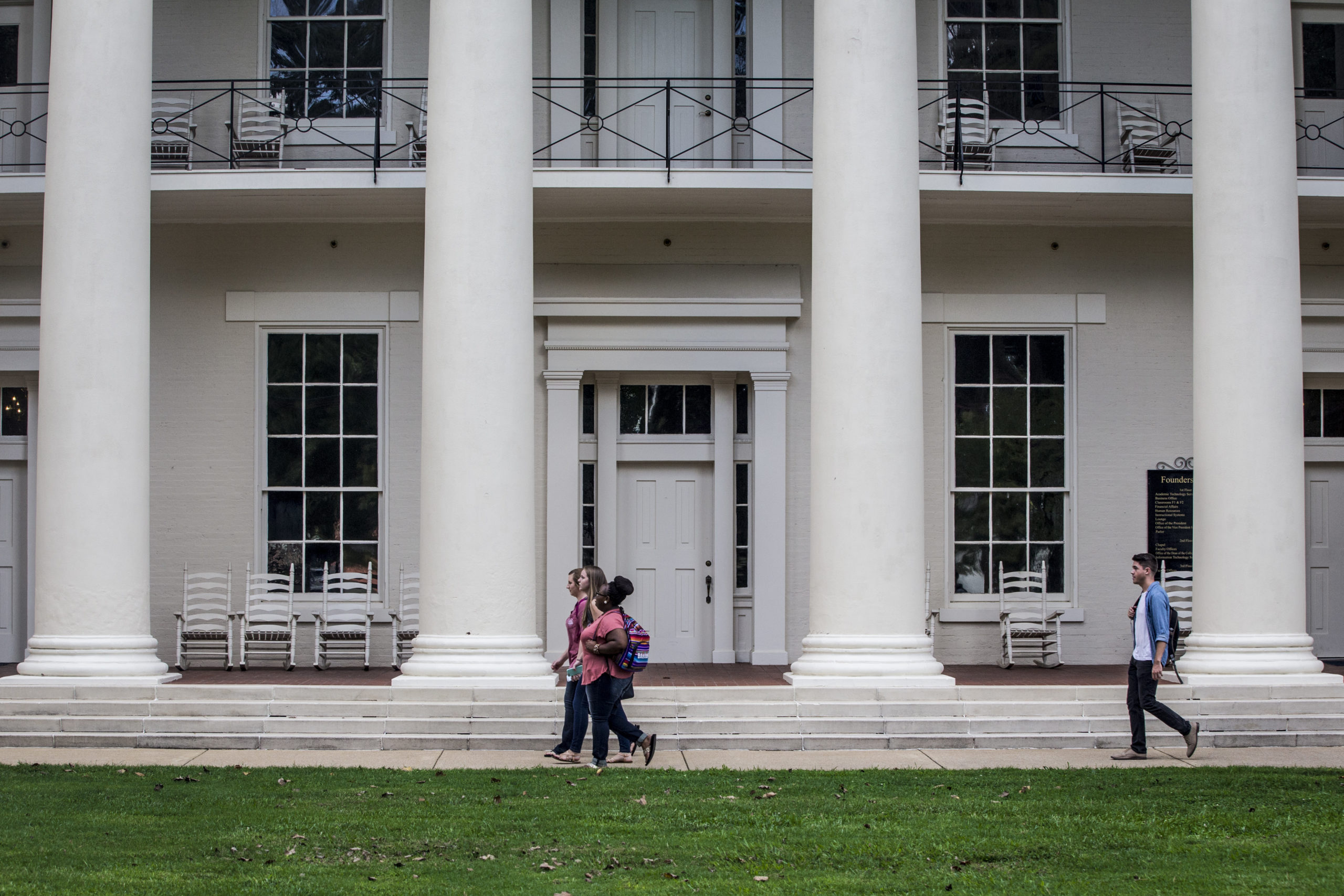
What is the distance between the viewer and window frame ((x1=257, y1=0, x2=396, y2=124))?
48.5ft

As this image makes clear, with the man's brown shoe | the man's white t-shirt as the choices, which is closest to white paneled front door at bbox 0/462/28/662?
the man's brown shoe

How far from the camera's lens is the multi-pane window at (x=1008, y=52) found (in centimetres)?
1491

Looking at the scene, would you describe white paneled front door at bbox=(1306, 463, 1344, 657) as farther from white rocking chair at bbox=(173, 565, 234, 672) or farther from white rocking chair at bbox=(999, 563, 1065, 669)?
white rocking chair at bbox=(173, 565, 234, 672)

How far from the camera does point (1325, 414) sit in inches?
595

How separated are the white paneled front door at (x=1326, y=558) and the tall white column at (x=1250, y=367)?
3916mm

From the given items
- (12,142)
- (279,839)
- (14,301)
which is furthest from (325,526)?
(279,839)

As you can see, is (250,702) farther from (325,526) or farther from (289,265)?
(289,265)

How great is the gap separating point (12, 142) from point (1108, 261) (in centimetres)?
1147

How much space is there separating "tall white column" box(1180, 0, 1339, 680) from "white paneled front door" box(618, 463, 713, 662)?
5041mm

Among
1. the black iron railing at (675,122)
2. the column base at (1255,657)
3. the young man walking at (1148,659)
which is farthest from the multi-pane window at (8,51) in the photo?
the column base at (1255,657)

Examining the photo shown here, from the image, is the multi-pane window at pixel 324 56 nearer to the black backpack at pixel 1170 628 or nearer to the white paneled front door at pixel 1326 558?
the black backpack at pixel 1170 628

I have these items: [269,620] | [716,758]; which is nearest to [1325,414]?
→ [716,758]

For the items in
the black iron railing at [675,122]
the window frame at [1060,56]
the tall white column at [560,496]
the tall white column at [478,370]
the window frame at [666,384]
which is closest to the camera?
the tall white column at [478,370]

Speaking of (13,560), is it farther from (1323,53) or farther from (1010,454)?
(1323,53)
